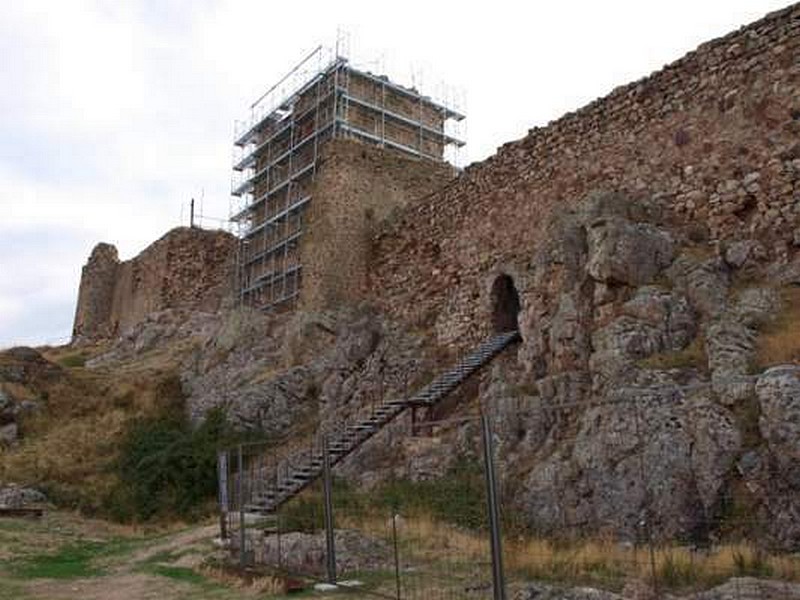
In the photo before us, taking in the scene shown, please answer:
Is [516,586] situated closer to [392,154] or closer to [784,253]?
[784,253]

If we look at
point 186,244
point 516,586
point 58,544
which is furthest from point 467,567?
point 186,244

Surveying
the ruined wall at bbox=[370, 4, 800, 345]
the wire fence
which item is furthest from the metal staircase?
the wire fence

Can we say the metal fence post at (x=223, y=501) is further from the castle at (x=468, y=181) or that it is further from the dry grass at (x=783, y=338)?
the dry grass at (x=783, y=338)

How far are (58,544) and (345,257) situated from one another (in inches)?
453

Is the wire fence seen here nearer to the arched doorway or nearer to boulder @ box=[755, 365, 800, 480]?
boulder @ box=[755, 365, 800, 480]

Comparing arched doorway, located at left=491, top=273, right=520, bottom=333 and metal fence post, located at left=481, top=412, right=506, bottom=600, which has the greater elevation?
arched doorway, located at left=491, top=273, right=520, bottom=333

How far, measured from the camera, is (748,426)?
9930mm

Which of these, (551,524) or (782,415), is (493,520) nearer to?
(551,524)

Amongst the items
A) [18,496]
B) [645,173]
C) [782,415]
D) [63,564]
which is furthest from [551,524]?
[18,496]

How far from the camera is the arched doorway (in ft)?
63.9

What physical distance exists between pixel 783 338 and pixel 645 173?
5.85 metres

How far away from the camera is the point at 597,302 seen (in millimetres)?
14500

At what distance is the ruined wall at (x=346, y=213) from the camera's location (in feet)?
78.0

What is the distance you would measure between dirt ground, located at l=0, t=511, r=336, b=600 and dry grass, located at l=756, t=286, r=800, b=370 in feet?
21.8
